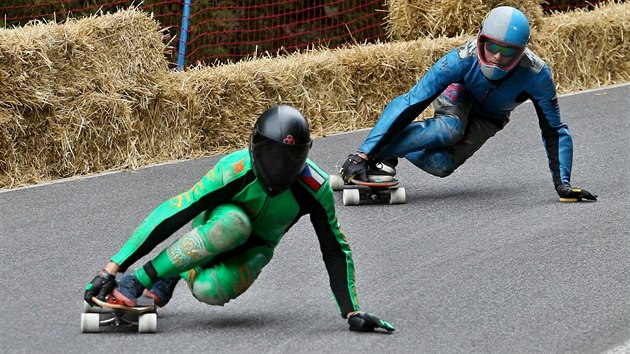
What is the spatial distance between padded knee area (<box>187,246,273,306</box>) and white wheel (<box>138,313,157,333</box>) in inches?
9.4

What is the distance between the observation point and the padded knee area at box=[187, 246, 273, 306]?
19.8ft

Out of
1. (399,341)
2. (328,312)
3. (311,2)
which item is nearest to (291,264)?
(328,312)

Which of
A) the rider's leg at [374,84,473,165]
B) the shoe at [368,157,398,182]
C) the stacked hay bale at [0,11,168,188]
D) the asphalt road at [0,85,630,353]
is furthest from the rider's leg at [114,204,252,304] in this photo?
the stacked hay bale at [0,11,168,188]

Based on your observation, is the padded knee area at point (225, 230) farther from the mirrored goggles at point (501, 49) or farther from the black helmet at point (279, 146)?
the mirrored goggles at point (501, 49)

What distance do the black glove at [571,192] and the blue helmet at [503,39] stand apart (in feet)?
3.30

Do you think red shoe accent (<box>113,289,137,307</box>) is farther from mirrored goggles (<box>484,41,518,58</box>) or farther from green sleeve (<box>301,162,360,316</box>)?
mirrored goggles (<box>484,41,518,58</box>)

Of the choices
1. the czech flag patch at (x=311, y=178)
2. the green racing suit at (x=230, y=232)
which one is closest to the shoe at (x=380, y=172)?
the green racing suit at (x=230, y=232)

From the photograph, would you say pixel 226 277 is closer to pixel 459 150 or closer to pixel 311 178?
pixel 311 178

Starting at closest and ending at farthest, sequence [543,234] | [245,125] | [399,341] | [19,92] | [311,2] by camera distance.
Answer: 1. [399,341]
2. [543,234]
3. [19,92]
4. [245,125]
5. [311,2]

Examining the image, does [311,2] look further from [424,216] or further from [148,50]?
[424,216]

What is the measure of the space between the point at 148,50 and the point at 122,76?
0.42 m

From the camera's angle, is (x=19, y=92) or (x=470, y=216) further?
(x=19, y=92)

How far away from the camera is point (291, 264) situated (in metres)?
7.61

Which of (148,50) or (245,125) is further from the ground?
(148,50)
